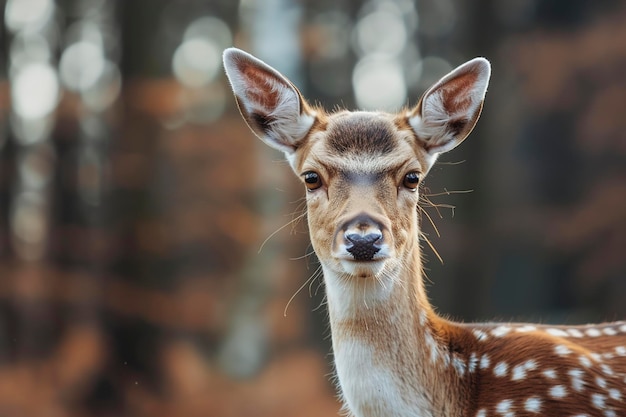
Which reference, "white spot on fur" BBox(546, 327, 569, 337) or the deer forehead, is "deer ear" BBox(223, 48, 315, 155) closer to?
the deer forehead

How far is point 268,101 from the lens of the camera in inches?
192

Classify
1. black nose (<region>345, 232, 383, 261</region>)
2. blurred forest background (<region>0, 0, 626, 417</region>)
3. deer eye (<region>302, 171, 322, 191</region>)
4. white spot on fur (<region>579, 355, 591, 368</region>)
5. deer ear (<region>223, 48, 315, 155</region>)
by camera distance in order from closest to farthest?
black nose (<region>345, 232, 383, 261</region>) → white spot on fur (<region>579, 355, 591, 368</region>) → deer eye (<region>302, 171, 322, 191</region>) → deer ear (<region>223, 48, 315, 155</region>) → blurred forest background (<region>0, 0, 626, 417</region>)

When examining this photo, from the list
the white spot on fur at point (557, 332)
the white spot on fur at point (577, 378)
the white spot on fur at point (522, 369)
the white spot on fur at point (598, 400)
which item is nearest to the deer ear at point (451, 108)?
the white spot on fur at point (557, 332)

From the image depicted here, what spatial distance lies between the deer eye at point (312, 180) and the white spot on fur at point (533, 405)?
52.2 inches

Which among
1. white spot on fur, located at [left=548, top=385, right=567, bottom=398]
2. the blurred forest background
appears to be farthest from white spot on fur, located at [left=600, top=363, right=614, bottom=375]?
the blurred forest background

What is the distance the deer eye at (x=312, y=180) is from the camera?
15.2 feet

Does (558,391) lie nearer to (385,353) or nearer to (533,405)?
(533,405)

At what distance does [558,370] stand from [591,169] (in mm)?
10183

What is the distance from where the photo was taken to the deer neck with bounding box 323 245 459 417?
4.39 m

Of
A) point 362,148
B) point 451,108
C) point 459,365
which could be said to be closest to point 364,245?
point 362,148

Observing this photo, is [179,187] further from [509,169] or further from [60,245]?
[509,169]

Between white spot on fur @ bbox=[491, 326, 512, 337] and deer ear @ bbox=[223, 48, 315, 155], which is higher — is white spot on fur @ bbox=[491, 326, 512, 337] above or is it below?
below

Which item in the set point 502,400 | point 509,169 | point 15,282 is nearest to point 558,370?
point 502,400

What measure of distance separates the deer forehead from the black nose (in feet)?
1.55
